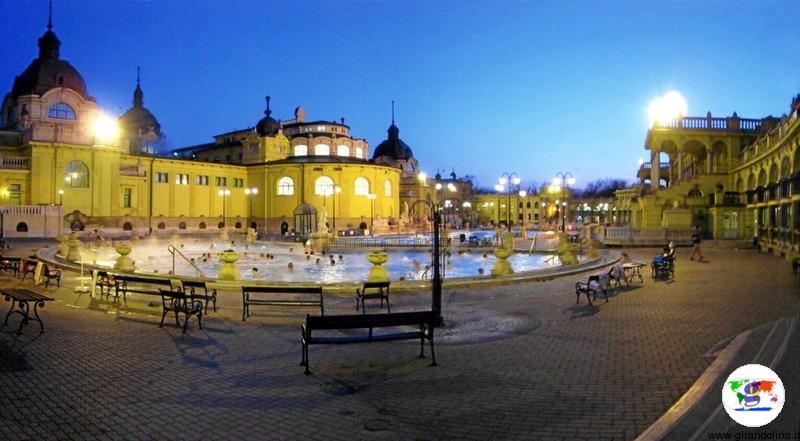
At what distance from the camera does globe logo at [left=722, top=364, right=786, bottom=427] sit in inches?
197

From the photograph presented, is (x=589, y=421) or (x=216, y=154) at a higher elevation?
(x=216, y=154)

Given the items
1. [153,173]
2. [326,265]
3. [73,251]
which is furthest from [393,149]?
[73,251]

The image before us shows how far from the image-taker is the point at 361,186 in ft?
229

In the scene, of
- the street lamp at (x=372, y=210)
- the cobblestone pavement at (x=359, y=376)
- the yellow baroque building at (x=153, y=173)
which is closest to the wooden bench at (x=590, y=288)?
the cobblestone pavement at (x=359, y=376)

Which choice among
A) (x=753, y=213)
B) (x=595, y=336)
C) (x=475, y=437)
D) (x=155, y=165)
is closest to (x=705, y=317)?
(x=595, y=336)

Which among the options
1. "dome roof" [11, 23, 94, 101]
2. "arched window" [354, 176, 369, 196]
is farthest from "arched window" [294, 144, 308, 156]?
"dome roof" [11, 23, 94, 101]

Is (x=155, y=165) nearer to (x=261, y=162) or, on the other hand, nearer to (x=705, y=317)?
(x=261, y=162)

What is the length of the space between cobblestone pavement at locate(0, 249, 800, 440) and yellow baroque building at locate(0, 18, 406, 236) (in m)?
32.1

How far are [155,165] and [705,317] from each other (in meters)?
60.5

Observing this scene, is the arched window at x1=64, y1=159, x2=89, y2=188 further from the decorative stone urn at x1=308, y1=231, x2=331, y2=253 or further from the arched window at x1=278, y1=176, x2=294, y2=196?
the decorative stone urn at x1=308, y1=231, x2=331, y2=253

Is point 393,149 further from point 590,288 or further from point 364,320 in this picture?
point 364,320

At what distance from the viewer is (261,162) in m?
69.9

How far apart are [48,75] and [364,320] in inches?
2575

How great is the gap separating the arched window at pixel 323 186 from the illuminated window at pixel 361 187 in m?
3.81
